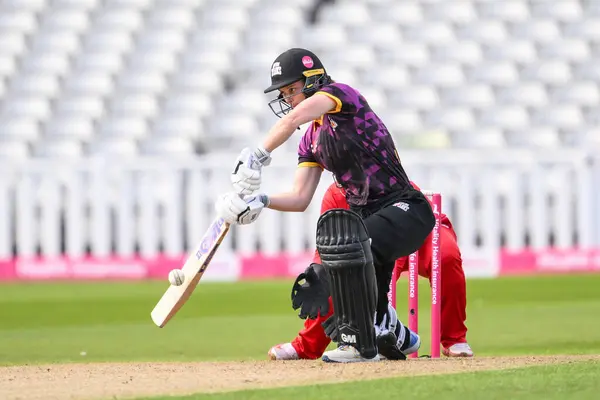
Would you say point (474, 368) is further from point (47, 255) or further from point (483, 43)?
point (483, 43)

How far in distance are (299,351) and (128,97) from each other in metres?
10.6

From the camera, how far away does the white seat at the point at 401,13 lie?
1694cm

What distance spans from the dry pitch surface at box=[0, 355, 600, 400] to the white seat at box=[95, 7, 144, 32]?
1146 centimetres

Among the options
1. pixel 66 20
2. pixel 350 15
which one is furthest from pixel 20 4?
pixel 350 15

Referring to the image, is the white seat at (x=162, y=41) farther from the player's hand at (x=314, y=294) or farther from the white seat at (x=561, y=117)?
the player's hand at (x=314, y=294)

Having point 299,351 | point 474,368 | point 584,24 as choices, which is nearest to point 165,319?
point 299,351

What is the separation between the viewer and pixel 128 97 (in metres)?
16.3

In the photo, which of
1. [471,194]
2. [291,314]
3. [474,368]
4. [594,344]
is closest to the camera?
[474,368]

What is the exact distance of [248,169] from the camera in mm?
5266

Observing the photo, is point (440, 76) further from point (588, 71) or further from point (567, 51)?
point (588, 71)

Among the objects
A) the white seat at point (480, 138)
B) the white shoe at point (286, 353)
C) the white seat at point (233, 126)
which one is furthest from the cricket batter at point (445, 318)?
the white seat at point (480, 138)

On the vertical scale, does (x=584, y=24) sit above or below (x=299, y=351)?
above

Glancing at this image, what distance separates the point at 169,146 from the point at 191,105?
2.97ft

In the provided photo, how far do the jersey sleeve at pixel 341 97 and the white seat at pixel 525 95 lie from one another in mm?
11052
